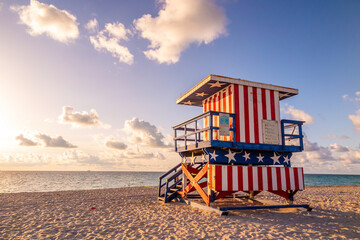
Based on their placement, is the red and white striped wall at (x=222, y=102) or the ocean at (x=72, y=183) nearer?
the red and white striped wall at (x=222, y=102)

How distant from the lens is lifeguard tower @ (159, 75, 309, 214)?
9617mm

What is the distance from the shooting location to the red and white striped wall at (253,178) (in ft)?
30.6

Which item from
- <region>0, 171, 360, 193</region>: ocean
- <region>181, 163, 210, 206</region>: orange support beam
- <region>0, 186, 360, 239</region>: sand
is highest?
<region>181, 163, 210, 206</region>: orange support beam

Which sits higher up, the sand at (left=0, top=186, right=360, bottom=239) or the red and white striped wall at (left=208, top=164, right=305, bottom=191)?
the red and white striped wall at (left=208, top=164, right=305, bottom=191)

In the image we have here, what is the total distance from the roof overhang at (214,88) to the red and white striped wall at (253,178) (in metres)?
3.68

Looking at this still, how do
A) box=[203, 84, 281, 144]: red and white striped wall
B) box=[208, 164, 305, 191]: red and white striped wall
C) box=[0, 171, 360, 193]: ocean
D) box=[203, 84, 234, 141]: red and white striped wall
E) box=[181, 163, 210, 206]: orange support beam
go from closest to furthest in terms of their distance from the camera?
1. box=[208, 164, 305, 191]: red and white striped wall
2. box=[181, 163, 210, 206]: orange support beam
3. box=[203, 84, 281, 144]: red and white striped wall
4. box=[203, 84, 234, 141]: red and white striped wall
5. box=[0, 171, 360, 193]: ocean

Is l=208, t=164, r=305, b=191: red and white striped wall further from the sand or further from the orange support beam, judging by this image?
the sand

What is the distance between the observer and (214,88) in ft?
37.5

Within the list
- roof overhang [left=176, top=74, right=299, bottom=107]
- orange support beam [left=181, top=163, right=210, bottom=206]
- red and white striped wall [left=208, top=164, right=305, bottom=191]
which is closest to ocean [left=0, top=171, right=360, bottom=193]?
orange support beam [left=181, top=163, right=210, bottom=206]

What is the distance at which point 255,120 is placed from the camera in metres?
10.7

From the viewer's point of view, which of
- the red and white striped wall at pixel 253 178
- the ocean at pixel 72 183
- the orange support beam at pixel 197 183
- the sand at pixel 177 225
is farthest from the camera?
the ocean at pixel 72 183

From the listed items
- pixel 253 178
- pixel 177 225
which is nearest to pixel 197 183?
pixel 253 178

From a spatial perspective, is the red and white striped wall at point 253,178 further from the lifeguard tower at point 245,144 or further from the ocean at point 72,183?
the ocean at point 72,183

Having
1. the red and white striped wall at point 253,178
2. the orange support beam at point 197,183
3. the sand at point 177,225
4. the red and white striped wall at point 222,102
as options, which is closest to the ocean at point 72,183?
the sand at point 177,225
